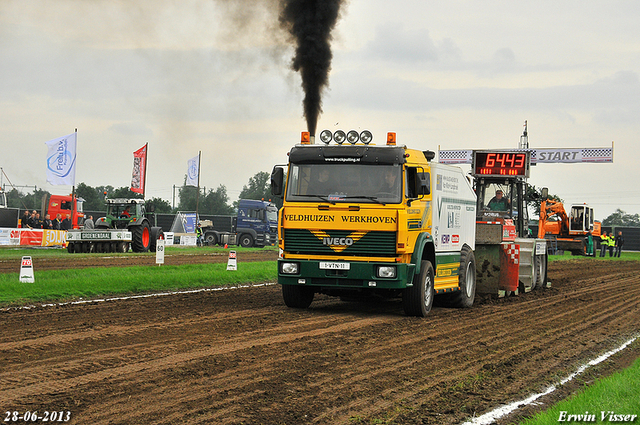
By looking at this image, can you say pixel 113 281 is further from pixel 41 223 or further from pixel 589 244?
pixel 589 244

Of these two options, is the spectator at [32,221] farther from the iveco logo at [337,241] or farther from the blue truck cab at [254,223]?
the iveco logo at [337,241]

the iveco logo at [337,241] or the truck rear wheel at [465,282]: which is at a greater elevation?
the iveco logo at [337,241]

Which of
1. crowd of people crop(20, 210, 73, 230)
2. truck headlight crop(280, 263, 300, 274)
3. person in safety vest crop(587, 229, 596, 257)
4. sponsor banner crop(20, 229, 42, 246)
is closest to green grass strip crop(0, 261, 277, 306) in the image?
truck headlight crop(280, 263, 300, 274)

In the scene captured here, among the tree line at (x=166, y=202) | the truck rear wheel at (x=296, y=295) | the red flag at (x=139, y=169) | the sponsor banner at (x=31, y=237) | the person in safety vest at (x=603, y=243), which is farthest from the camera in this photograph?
the tree line at (x=166, y=202)

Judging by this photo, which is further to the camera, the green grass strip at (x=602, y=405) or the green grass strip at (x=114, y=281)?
the green grass strip at (x=114, y=281)

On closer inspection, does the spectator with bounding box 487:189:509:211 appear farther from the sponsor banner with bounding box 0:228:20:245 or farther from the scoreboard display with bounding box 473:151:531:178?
the sponsor banner with bounding box 0:228:20:245

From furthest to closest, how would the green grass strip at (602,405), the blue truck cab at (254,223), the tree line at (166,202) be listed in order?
1. the tree line at (166,202)
2. the blue truck cab at (254,223)
3. the green grass strip at (602,405)

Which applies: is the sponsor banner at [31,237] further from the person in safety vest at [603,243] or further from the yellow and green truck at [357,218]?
the person in safety vest at [603,243]

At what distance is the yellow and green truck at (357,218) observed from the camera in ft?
40.3

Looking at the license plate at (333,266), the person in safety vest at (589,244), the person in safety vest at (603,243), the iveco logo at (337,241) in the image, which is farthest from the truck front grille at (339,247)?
the person in safety vest at (603,243)

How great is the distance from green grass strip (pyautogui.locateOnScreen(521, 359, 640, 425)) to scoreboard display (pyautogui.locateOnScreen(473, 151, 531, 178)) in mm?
12682

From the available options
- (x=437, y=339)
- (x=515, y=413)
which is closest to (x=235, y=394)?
(x=515, y=413)

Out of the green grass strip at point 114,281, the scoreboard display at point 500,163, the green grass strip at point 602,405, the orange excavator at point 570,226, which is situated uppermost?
the scoreboard display at point 500,163

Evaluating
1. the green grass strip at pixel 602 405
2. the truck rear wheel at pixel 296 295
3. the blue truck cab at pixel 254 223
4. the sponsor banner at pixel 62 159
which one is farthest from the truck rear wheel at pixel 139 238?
the green grass strip at pixel 602 405
